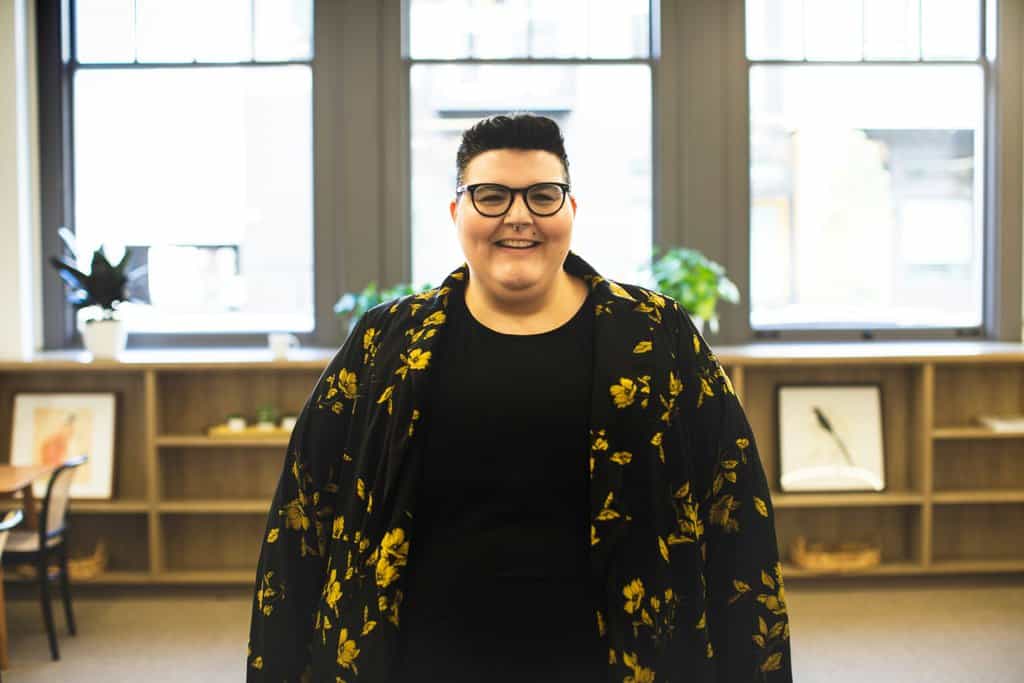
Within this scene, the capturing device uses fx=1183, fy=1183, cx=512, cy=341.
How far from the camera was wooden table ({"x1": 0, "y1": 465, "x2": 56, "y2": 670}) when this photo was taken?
4.39 m

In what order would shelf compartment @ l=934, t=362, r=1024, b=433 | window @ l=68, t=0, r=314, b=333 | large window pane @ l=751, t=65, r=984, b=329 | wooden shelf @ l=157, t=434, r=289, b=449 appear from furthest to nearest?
large window pane @ l=751, t=65, r=984, b=329 → window @ l=68, t=0, r=314, b=333 → shelf compartment @ l=934, t=362, r=1024, b=433 → wooden shelf @ l=157, t=434, r=289, b=449

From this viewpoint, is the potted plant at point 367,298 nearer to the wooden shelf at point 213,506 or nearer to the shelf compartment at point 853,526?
the wooden shelf at point 213,506

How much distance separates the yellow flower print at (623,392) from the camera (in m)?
1.80

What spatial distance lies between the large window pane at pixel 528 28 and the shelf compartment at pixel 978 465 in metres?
2.46

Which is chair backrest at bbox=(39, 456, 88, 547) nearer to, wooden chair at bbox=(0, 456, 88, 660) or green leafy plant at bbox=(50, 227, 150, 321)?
wooden chair at bbox=(0, 456, 88, 660)

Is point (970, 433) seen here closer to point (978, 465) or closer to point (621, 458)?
point (978, 465)

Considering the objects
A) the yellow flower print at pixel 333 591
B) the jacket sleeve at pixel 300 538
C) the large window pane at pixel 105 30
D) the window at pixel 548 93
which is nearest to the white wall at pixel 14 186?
the large window pane at pixel 105 30

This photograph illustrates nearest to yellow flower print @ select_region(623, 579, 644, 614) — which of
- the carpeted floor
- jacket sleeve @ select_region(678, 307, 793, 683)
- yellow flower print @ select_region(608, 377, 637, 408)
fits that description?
jacket sleeve @ select_region(678, 307, 793, 683)

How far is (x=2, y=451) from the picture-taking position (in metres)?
5.44

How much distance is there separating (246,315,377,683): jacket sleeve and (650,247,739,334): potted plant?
350 centimetres

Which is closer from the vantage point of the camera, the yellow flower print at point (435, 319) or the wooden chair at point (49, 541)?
the yellow flower print at point (435, 319)

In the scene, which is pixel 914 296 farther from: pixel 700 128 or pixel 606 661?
pixel 606 661

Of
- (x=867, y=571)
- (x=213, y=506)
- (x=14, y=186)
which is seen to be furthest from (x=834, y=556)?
(x=14, y=186)

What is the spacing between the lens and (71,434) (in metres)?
5.43
